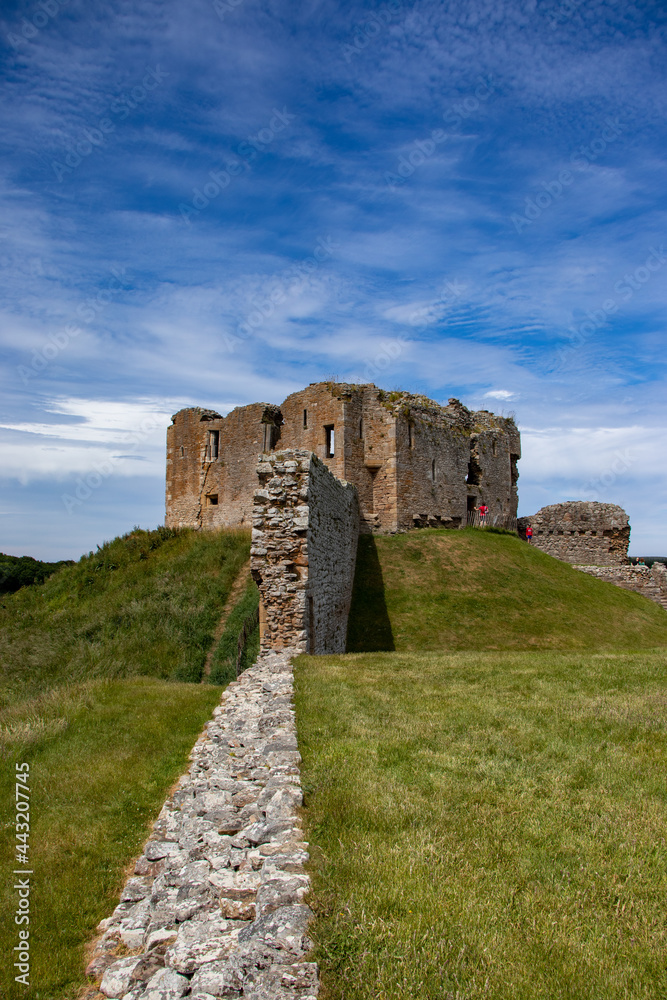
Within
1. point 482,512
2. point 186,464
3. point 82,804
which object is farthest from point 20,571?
Answer: point 82,804

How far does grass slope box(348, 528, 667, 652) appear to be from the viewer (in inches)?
762

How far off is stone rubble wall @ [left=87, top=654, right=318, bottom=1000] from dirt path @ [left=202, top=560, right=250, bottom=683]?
383 inches

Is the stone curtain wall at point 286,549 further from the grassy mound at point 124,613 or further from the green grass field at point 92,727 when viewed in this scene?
the grassy mound at point 124,613

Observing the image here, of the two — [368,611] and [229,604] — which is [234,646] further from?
[368,611]

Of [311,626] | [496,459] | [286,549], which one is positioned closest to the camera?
[286,549]

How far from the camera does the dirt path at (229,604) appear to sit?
1599cm

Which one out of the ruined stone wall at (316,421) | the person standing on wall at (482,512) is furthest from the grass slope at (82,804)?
the person standing on wall at (482,512)

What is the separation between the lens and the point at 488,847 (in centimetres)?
401

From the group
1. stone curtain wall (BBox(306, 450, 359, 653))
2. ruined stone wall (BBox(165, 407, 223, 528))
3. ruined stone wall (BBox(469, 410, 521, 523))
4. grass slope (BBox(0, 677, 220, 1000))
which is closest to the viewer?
grass slope (BBox(0, 677, 220, 1000))

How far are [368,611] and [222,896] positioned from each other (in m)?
16.9

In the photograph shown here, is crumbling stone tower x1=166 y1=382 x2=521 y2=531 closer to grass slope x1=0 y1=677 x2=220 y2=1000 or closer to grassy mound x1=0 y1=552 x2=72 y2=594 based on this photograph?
grassy mound x1=0 y1=552 x2=72 y2=594

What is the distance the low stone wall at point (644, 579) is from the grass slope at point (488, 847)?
21.8 meters

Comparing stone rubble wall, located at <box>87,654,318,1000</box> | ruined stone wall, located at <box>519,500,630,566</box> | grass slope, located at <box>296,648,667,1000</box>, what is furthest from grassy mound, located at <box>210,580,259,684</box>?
ruined stone wall, located at <box>519,500,630,566</box>

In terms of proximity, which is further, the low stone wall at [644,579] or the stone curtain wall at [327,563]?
the low stone wall at [644,579]
